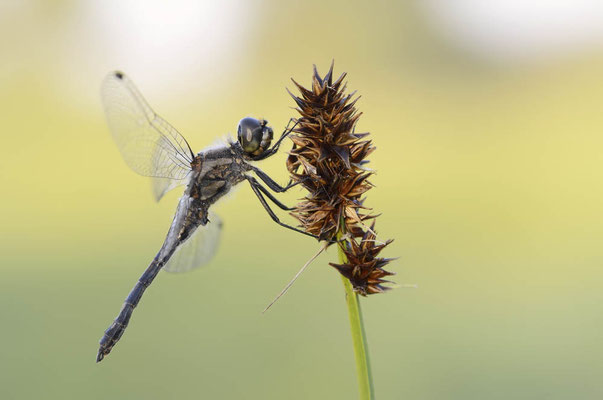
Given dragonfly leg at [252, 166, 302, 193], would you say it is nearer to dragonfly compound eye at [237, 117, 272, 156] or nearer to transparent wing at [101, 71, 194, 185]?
dragonfly compound eye at [237, 117, 272, 156]

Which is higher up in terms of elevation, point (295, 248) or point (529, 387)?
point (295, 248)

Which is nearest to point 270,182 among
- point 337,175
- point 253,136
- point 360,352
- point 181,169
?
point 253,136

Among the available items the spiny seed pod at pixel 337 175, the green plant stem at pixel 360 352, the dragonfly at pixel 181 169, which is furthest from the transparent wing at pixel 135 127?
the green plant stem at pixel 360 352

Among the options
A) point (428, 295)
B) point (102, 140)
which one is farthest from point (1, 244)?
point (428, 295)

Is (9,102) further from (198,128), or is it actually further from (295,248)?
(295,248)

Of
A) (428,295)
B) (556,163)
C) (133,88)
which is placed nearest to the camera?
(133,88)

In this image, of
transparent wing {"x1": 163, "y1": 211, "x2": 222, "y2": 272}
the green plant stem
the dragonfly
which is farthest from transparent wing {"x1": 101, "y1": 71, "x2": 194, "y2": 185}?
the green plant stem

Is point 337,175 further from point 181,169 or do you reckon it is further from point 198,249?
point 198,249
